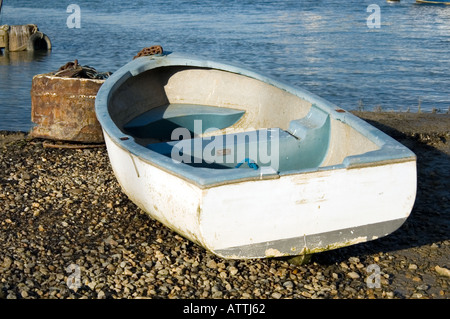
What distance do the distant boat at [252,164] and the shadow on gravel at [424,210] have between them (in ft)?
2.42

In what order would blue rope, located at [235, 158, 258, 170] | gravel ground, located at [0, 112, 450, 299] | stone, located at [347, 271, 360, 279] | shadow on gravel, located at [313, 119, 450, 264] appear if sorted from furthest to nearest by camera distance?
blue rope, located at [235, 158, 258, 170] < shadow on gravel, located at [313, 119, 450, 264] < stone, located at [347, 271, 360, 279] < gravel ground, located at [0, 112, 450, 299]

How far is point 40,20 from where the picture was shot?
2409 cm

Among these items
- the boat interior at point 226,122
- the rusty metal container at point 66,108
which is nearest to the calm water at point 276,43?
the boat interior at point 226,122

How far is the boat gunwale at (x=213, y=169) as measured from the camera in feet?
15.1

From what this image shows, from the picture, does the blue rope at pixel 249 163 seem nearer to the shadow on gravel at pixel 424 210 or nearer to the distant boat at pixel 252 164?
the distant boat at pixel 252 164

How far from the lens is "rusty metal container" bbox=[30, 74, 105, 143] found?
26.8ft

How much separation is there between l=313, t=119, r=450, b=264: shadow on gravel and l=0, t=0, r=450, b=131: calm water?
276 centimetres

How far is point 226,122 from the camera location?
25.3ft

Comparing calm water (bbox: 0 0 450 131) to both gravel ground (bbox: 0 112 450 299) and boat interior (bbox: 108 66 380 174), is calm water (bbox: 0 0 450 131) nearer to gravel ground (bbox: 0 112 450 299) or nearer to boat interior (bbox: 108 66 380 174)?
boat interior (bbox: 108 66 380 174)

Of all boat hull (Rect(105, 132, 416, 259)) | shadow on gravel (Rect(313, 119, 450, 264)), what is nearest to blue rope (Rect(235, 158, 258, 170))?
shadow on gravel (Rect(313, 119, 450, 264))

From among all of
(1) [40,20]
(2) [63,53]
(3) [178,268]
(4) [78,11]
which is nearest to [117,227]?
(3) [178,268]

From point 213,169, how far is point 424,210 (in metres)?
2.89

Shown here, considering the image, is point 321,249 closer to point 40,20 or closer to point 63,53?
point 63,53

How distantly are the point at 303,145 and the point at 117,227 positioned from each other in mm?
1999
